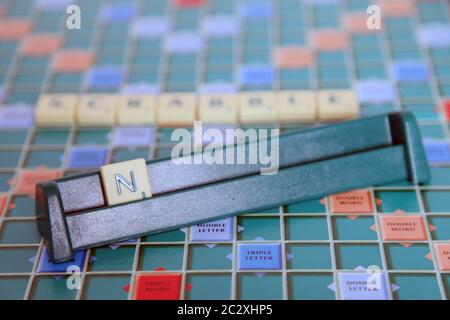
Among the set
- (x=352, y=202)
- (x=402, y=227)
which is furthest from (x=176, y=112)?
(x=402, y=227)

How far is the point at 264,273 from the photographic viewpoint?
4.05 ft

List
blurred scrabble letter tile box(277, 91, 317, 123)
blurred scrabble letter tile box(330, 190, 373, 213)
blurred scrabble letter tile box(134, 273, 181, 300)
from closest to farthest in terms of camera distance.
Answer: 1. blurred scrabble letter tile box(134, 273, 181, 300)
2. blurred scrabble letter tile box(330, 190, 373, 213)
3. blurred scrabble letter tile box(277, 91, 317, 123)

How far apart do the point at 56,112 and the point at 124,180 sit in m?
0.39

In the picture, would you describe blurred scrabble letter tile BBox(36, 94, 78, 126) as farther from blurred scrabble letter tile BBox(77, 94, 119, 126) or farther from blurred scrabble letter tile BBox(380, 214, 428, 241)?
blurred scrabble letter tile BBox(380, 214, 428, 241)

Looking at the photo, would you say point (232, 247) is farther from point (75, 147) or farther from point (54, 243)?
point (75, 147)

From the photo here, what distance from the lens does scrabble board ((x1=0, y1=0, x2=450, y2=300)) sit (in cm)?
123

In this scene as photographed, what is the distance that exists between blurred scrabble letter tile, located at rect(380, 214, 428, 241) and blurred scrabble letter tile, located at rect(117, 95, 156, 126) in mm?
557

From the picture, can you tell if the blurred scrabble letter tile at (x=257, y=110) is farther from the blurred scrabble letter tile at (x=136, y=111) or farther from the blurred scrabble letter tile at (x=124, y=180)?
the blurred scrabble letter tile at (x=124, y=180)

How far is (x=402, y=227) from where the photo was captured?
1312 millimetres

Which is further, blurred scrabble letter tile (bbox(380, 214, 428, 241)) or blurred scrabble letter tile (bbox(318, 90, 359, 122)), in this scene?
blurred scrabble letter tile (bbox(318, 90, 359, 122))

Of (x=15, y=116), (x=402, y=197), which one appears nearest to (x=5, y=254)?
(x=15, y=116)

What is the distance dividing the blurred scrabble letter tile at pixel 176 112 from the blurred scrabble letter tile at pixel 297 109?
0.19 metres

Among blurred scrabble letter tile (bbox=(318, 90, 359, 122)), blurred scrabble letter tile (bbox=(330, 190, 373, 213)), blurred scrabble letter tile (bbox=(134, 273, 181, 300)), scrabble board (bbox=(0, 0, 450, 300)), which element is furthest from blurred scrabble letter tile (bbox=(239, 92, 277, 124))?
blurred scrabble letter tile (bbox=(134, 273, 181, 300))

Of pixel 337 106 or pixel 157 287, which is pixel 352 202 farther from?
pixel 157 287
